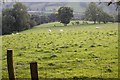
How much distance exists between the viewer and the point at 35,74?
6414 millimetres

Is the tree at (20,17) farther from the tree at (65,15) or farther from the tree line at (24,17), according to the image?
the tree at (65,15)

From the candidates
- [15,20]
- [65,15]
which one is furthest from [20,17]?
[65,15]

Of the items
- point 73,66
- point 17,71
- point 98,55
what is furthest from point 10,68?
point 98,55

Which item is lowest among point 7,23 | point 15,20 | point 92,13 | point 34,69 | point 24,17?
point 34,69

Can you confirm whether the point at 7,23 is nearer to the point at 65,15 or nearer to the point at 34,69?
the point at 65,15

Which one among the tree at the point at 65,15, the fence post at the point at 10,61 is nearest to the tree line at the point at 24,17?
the tree at the point at 65,15

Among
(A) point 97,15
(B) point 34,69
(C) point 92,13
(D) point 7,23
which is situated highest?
(C) point 92,13

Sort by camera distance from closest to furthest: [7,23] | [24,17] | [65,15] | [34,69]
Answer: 1. [34,69]
2. [7,23]
3. [24,17]
4. [65,15]

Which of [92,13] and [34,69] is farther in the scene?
[92,13]

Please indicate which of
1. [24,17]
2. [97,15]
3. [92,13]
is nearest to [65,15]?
Result: [97,15]

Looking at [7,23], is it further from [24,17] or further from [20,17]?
[24,17]

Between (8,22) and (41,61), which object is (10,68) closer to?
(41,61)

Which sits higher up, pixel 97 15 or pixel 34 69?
pixel 97 15

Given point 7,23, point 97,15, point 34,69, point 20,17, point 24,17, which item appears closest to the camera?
point 34,69
